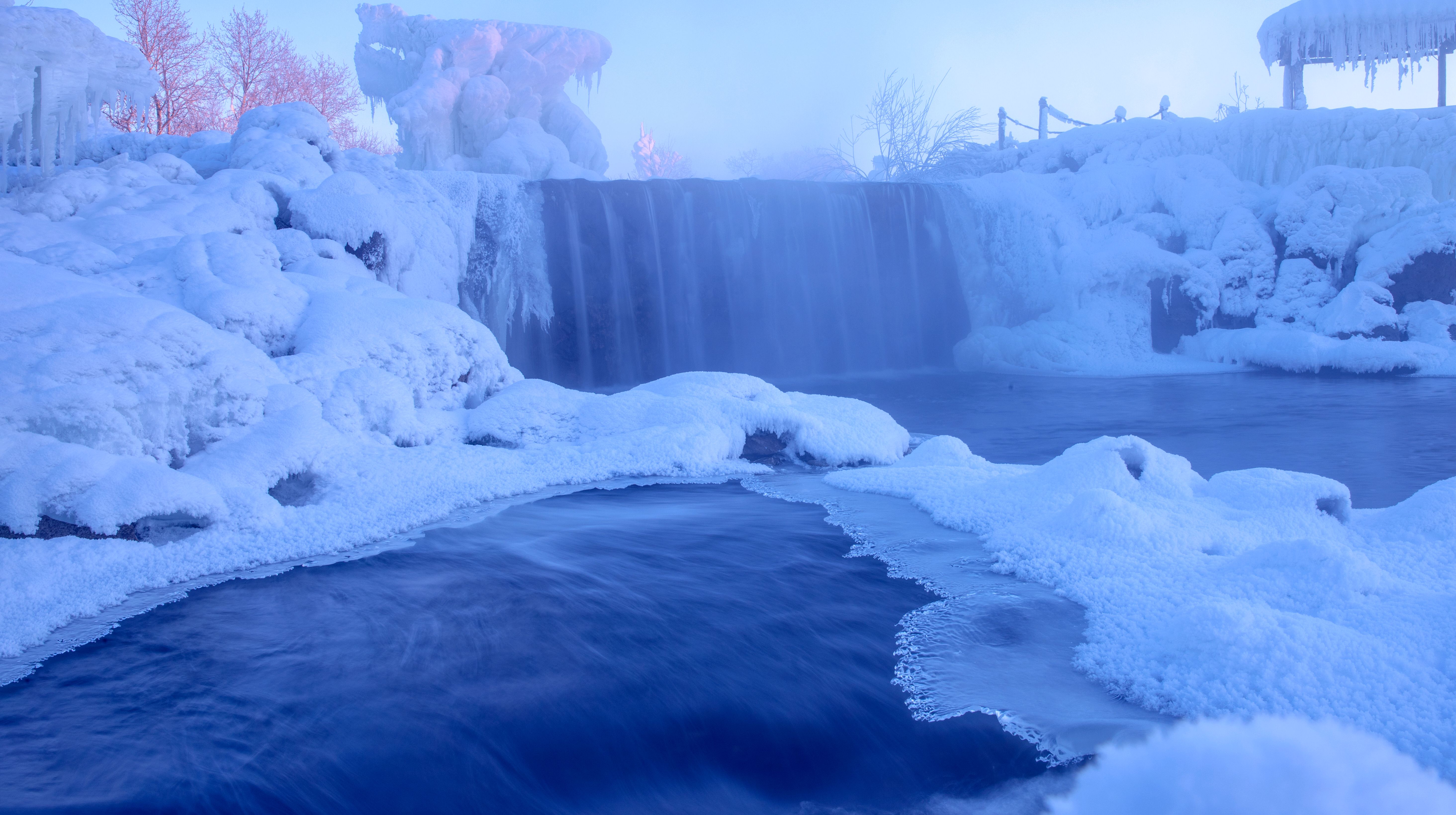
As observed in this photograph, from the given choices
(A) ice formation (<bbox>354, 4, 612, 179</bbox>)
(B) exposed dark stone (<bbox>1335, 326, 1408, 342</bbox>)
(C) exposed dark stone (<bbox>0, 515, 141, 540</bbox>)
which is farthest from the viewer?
(A) ice formation (<bbox>354, 4, 612, 179</bbox>)

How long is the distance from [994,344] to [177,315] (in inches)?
462

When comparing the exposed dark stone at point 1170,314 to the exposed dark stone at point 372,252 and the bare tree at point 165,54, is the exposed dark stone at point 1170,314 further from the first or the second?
the bare tree at point 165,54

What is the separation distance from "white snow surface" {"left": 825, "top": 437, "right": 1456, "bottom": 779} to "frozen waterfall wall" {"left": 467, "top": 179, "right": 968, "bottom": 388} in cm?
722

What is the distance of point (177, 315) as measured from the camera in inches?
176

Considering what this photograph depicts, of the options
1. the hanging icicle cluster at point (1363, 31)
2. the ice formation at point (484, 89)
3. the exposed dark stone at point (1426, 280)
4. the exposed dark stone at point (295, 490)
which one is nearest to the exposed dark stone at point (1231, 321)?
the exposed dark stone at point (1426, 280)

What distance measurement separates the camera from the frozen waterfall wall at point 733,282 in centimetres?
1095

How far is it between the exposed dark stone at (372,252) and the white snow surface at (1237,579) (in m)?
5.34

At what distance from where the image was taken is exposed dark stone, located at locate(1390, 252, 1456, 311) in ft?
39.8

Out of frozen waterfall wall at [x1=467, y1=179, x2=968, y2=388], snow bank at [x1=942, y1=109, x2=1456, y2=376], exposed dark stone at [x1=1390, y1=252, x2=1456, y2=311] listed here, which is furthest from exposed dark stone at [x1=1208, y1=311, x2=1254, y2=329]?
frozen waterfall wall at [x1=467, y1=179, x2=968, y2=388]

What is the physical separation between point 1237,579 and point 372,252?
711 centimetres

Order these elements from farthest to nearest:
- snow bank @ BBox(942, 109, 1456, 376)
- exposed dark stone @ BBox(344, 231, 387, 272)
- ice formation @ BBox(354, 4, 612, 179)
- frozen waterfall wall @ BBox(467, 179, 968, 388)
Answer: ice formation @ BBox(354, 4, 612, 179)
snow bank @ BBox(942, 109, 1456, 376)
frozen waterfall wall @ BBox(467, 179, 968, 388)
exposed dark stone @ BBox(344, 231, 387, 272)

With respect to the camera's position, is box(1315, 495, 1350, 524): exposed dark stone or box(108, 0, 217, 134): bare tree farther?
box(108, 0, 217, 134): bare tree

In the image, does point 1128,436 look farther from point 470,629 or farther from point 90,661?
point 90,661

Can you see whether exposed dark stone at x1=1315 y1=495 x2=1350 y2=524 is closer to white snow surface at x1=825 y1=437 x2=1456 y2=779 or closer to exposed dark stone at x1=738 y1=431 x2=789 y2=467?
white snow surface at x1=825 y1=437 x2=1456 y2=779
